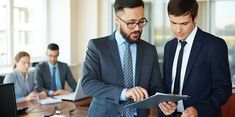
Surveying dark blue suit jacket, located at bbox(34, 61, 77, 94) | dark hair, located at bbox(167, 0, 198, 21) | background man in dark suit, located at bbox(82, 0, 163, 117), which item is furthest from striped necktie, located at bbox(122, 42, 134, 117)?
dark blue suit jacket, located at bbox(34, 61, 77, 94)

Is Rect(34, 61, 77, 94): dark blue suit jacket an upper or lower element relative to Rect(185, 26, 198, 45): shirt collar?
lower

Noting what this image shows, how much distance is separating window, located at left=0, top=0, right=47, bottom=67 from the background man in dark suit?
12.7ft

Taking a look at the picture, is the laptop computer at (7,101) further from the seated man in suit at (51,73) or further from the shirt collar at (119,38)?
the seated man in suit at (51,73)

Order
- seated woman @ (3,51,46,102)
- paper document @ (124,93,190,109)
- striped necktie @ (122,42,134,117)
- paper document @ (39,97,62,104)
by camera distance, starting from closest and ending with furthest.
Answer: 1. paper document @ (124,93,190,109)
2. striped necktie @ (122,42,134,117)
3. paper document @ (39,97,62,104)
4. seated woman @ (3,51,46,102)

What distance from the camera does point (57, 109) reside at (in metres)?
3.40

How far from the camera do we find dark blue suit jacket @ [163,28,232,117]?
2.01m

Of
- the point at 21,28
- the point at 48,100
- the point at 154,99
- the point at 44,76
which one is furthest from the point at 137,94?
the point at 21,28

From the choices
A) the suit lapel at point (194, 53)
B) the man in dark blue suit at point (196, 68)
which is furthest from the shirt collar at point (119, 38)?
the suit lapel at point (194, 53)

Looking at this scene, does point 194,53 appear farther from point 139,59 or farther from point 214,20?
point 214,20

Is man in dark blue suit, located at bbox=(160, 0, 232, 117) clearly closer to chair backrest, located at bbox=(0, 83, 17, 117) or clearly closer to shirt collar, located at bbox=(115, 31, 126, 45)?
shirt collar, located at bbox=(115, 31, 126, 45)

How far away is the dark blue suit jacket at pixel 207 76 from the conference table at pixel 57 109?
1.37m

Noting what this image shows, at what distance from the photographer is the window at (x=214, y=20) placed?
5.85 meters

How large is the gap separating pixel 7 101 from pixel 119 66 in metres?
0.60

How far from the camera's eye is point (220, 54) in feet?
6.67
